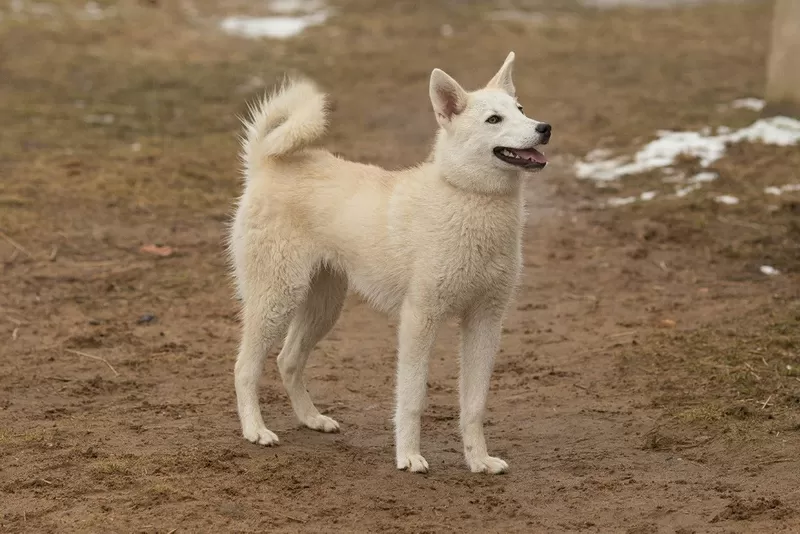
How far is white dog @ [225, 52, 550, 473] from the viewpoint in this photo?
208 inches

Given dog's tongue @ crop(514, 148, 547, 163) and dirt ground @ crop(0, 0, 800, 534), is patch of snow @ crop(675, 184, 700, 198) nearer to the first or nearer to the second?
dirt ground @ crop(0, 0, 800, 534)

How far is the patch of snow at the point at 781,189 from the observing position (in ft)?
32.1

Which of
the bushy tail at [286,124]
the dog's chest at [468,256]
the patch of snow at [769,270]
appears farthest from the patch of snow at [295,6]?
the dog's chest at [468,256]

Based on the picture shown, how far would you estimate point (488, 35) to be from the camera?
17047 millimetres

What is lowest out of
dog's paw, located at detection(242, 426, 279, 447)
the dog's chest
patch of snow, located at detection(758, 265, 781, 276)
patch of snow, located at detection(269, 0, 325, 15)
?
dog's paw, located at detection(242, 426, 279, 447)

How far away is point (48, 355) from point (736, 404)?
154 inches

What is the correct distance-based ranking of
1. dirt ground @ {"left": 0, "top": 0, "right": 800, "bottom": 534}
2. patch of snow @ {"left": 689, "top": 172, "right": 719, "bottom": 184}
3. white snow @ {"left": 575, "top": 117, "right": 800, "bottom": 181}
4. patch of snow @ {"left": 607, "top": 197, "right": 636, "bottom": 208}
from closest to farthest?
dirt ground @ {"left": 0, "top": 0, "right": 800, "bottom": 534} → patch of snow @ {"left": 607, "top": 197, "right": 636, "bottom": 208} → patch of snow @ {"left": 689, "top": 172, "right": 719, "bottom": 184} → white snow @ {"left": 575, "top": 117, "right": 800, "bottom": 181}

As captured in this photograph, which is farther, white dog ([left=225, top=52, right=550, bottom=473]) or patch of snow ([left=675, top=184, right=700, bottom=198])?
patch of snow ([left=675, top=184, right=700, bottom=198])

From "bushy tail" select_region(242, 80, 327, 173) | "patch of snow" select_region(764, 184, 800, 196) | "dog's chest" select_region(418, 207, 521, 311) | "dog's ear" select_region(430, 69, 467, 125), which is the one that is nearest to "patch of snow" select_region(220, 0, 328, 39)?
"patch of snow" select_region(764, 184, 800, 196)

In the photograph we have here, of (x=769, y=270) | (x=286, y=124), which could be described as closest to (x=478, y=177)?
(x=286, y=124)

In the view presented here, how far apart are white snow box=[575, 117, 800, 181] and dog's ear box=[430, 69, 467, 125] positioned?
5.49 metres

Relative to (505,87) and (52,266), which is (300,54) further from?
(505,87)

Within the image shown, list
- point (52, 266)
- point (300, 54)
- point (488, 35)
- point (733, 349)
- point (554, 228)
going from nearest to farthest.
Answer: point (733, 349), point (52, 266), point (554, 228), point (300, 54), point (488, 35)

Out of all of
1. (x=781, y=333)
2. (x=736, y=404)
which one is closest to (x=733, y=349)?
(x=781, y=333)
